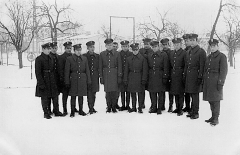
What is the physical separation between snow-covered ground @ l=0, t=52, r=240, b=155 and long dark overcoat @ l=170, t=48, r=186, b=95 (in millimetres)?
726

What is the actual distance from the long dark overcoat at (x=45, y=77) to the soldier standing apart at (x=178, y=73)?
9.97 ft

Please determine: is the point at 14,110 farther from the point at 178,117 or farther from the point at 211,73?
the point at 211,73

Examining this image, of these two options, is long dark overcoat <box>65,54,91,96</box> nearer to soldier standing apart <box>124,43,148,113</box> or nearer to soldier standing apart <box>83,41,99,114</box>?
soldier standing apart <box>83,41,99,114</box>

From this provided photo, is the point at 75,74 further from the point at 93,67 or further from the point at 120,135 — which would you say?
the point at 120,135

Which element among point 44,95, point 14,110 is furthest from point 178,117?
point 14,110

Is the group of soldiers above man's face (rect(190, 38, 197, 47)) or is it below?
below

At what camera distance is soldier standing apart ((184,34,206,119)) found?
5914 mm

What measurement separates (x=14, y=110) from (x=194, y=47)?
500 cm

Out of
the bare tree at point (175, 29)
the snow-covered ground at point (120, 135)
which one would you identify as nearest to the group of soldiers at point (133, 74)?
the snow-covered ground at point (120, 135)

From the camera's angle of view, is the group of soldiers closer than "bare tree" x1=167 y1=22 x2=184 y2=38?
Yes

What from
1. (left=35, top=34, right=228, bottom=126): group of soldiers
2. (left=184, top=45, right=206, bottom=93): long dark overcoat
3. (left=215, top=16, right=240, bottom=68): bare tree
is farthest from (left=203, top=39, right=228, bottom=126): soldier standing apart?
(left=215, top=16, right=240, bottom=68): bare tree

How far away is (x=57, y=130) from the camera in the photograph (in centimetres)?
525

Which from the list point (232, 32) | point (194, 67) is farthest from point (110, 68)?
point (232, 32)

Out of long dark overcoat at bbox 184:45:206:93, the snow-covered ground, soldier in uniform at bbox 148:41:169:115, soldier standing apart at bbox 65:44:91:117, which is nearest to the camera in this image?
the snow-covered ground
